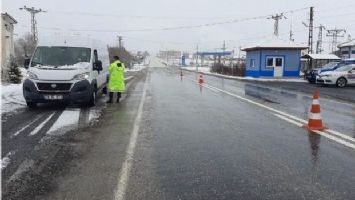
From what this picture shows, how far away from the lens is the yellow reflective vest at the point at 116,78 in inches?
602

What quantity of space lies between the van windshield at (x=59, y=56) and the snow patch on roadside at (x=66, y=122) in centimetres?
186

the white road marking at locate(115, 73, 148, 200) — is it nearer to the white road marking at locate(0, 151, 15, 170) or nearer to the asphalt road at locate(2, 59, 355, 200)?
the asphalt road at locate(2, 59, 355, 200)

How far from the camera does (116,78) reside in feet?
50.8

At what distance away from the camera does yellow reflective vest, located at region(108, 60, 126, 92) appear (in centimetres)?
1530

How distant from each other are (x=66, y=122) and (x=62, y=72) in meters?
2.82

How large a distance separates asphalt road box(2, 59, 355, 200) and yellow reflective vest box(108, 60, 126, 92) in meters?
4.49

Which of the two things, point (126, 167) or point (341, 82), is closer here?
point (126, 167)

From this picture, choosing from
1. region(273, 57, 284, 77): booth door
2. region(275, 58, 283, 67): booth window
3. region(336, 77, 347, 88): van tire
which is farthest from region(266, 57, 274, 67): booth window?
region(336, 77, 347, 88): van tire

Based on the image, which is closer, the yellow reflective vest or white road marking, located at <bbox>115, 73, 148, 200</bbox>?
white road marking, located at <bbox>115, 73, 148, 200</bbox>

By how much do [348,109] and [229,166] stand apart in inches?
371

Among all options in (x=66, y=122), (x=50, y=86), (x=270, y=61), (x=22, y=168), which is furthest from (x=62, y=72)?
(x=270, y=61)

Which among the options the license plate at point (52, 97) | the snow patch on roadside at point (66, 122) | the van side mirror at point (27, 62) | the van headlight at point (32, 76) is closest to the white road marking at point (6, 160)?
the snow patch on roadside at point (66, 122)

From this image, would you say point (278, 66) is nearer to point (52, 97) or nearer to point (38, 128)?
point (52, 97)

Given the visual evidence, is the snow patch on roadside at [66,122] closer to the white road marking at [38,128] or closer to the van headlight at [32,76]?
the white road marking at [38,128]
